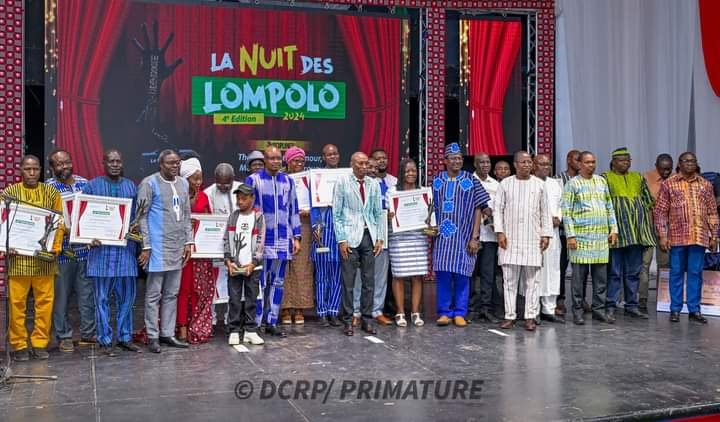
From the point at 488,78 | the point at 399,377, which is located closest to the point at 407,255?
the point at 399,377

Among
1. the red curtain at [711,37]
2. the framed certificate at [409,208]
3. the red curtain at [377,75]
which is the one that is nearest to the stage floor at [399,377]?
the framed certificate at [409,208]

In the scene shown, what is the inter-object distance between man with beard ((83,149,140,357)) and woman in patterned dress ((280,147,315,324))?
5.50 ft

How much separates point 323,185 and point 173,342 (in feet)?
6.51

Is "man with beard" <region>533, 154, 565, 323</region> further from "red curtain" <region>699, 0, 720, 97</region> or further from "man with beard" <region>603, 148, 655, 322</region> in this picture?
"red curtain" <region>699, 0, 720, 97</region>

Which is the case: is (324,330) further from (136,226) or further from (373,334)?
(136,226)

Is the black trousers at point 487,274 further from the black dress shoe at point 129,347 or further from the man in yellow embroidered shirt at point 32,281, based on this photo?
the man in yellow embroidered shirt at point 32,281

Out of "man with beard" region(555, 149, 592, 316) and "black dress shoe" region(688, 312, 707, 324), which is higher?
"man with beard" region(555, 149, 592, 316)

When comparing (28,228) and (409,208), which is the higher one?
(409,208)

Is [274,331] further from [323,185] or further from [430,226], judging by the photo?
[430,226]

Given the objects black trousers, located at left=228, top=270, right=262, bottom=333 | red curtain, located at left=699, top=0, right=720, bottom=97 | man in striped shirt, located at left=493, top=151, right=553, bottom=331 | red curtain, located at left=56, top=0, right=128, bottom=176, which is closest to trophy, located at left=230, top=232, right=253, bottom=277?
black trousers, located at left=228, top=270, right=262, bottom=333

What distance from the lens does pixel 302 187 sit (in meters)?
7.36

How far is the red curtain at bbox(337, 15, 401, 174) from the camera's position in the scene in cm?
1047

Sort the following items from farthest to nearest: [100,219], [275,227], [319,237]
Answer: [319,237], [275,227], [100,219]

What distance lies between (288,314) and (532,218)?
8.02ft
